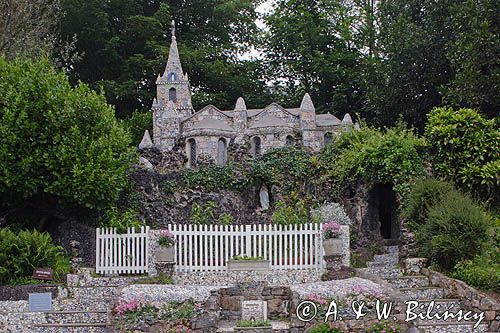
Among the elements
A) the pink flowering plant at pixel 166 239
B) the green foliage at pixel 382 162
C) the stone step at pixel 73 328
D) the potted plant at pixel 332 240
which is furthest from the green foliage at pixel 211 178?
the stone step at pixel 73 328

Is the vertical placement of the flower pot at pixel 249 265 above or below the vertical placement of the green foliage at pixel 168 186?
below

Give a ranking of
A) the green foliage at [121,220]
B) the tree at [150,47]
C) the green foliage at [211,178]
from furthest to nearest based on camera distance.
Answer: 1. the tree at [150,47]
2. the green foliage at [211,178]
3. the green foliage at [121,220]

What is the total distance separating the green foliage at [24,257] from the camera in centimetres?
1526

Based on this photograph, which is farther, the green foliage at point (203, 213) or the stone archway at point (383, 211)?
the stone archway at point (383, 211)

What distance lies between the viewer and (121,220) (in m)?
18.4

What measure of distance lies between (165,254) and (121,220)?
2.47m

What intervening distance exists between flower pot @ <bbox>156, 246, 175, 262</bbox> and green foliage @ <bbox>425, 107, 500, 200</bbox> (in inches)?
333

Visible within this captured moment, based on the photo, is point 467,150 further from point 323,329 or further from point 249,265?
point 323,329

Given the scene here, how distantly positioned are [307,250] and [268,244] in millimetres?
1033

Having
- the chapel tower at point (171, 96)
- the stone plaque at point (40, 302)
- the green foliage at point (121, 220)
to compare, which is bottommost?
the stone plaque at point (40, 302)

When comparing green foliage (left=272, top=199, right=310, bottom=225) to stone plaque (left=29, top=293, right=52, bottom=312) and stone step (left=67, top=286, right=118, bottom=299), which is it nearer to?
stone step (left=67, top=286, right=118, bottom=299)

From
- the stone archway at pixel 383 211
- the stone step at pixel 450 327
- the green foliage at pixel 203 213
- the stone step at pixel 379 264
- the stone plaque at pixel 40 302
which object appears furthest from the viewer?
the stone archway at pixel 383 211

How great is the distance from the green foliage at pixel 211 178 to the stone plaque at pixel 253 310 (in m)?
8.60

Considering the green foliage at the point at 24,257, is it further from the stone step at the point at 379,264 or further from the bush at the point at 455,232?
the bush at the point at 455,232
